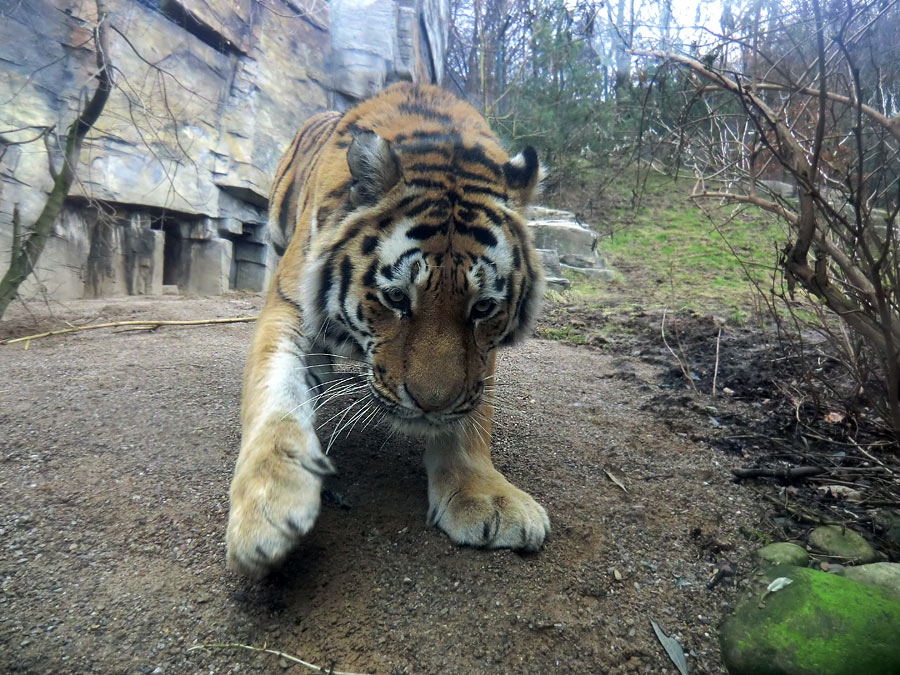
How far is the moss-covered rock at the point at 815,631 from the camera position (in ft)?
3.69

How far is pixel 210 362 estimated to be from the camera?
3.15 meters

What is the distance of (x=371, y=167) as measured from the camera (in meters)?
1.85

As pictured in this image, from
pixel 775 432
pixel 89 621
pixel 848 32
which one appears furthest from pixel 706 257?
pixel 89 621

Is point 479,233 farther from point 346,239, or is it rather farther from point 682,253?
point 682,253

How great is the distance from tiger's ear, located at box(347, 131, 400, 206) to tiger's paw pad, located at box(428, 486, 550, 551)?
109 cm

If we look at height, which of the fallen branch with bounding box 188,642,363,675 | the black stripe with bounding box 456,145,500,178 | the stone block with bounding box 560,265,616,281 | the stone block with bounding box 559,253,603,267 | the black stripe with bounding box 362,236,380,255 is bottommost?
the fallen branch with bounding box 188,642,363,675

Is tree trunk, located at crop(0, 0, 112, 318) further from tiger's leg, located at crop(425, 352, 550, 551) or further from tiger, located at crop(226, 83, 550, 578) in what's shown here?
tiger's leg, located at crop(425, 352, 550, 551)

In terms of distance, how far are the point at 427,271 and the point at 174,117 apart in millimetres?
4952

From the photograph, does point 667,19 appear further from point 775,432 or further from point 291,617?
point 291,617

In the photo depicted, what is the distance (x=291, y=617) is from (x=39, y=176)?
6373 mm

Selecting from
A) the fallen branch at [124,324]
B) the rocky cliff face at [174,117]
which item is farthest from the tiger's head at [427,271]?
the rocky cliff face at [174,117]

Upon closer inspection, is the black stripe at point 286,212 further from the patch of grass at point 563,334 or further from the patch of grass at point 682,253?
the patch of grass at point 682,253

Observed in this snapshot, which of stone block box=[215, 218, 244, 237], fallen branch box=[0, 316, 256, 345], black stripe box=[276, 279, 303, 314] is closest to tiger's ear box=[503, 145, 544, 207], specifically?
black stripe box=[276, 279, 303, 314]

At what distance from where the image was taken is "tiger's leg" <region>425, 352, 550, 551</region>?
1.57 meters
